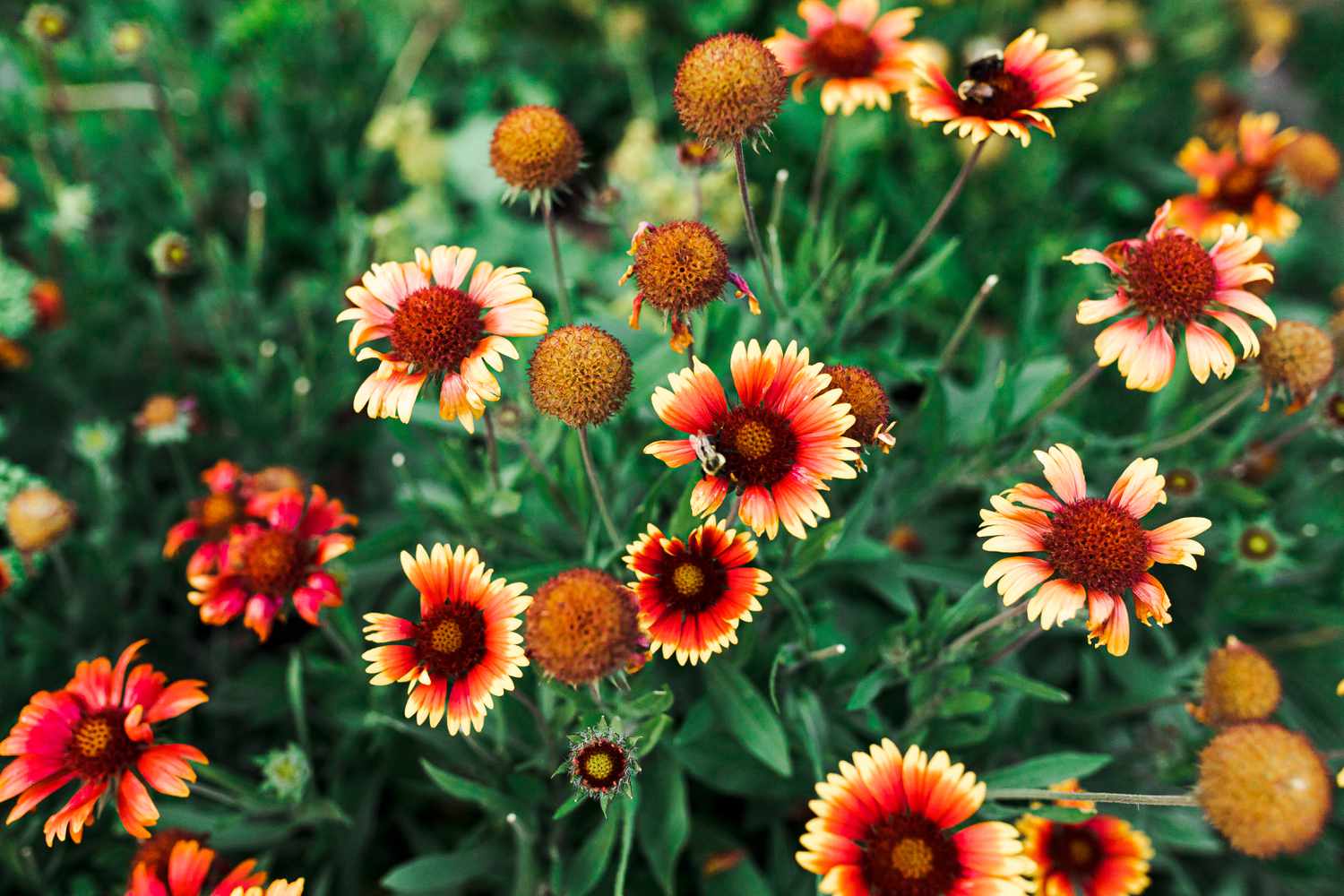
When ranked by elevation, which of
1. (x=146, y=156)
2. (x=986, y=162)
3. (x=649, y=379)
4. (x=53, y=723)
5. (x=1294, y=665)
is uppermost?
(x=986, y=162)

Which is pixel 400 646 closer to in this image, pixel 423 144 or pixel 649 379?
pixel 649 379

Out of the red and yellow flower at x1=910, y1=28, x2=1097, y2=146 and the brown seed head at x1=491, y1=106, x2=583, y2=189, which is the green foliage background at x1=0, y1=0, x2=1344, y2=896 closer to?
the red and yellow flower at x1=910, y1=28, x2=1097, y2=146

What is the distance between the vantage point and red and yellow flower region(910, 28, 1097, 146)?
136 centimetres

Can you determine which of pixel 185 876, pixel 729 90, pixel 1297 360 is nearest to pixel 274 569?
pixel 185 876

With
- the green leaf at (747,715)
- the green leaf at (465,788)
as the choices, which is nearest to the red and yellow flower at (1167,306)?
the green leaf at (747,715)

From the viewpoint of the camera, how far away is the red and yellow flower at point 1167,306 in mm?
1288

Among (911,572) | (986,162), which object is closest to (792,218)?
(986,162)

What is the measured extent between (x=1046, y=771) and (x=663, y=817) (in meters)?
0.65

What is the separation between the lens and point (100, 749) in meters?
1.28

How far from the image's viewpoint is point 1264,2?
316 cm

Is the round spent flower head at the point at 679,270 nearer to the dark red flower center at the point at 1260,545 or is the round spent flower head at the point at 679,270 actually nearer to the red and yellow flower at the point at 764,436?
the red and yellow flower at the point at 764,436

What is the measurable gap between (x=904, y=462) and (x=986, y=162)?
1.22 m

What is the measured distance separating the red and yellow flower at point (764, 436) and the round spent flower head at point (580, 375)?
69mm

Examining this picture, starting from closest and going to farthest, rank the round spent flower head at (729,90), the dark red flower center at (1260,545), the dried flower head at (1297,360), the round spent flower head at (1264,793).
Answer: the round spent flower head at (1264,793) < the round spent flower head at (729,90) < the dried flower head at (1297,360) < the dark red flower center at (1260,545)
